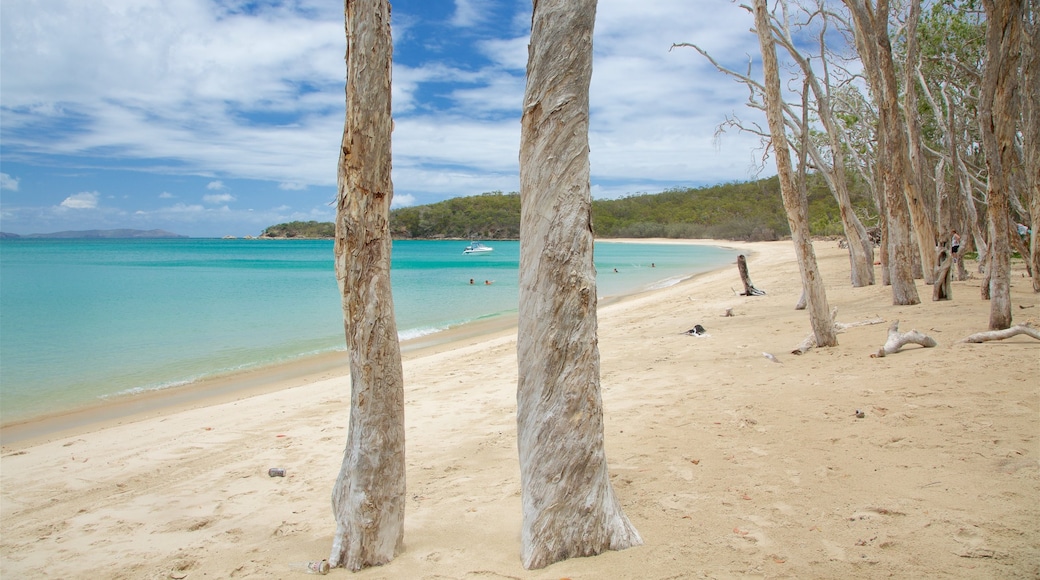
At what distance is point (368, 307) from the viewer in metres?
2.85

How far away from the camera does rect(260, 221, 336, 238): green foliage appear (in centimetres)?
13462

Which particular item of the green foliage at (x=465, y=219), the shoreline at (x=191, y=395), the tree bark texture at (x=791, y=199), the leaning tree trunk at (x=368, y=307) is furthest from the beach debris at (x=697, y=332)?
the green foliage at (x=465, y=219)

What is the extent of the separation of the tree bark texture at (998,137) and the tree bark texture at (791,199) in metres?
1.55

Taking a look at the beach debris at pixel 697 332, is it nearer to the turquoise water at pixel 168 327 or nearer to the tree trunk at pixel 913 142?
the tree trunk at pixel 913 142

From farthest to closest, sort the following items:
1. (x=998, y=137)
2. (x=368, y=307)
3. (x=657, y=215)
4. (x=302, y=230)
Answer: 1. (x=302, y=230)
2. (x=657, y=215)
3. (x=998, y=137)
4. (x=368, y=307)

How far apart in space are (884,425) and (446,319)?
566 inches

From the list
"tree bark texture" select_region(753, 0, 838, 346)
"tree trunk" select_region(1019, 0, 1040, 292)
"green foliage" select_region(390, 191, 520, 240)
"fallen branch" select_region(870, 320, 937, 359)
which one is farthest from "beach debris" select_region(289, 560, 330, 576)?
"green foliage" select_region(390, 191, 520, 240)

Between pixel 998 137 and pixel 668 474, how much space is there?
5.12 m

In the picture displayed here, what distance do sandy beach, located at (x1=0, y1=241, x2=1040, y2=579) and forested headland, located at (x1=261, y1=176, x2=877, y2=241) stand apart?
50.6 m

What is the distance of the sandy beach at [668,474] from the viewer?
2830 mm

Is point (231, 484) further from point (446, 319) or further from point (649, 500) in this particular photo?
point (446, 319)

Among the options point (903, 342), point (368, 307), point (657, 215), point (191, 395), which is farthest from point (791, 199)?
point (657, 215)

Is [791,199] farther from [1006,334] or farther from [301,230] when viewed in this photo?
[301,230]

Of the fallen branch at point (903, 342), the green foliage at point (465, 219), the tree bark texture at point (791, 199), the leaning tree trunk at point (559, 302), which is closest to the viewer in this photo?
the leaning tree trunk at point (559, 302)
